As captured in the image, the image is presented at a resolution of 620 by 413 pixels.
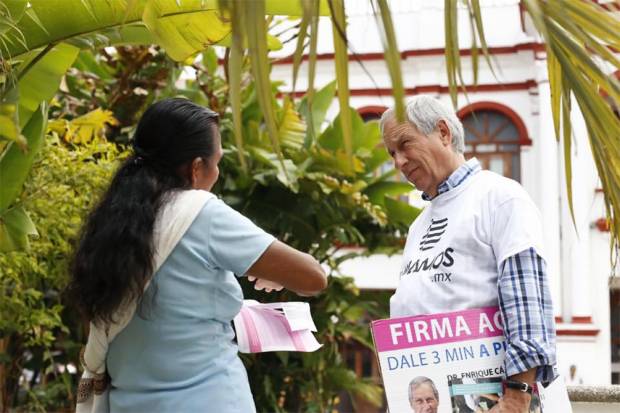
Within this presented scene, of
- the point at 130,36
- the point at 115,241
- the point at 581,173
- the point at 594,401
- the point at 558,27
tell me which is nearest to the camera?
the point at 558,27

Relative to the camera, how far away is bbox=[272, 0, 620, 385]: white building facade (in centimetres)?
1683

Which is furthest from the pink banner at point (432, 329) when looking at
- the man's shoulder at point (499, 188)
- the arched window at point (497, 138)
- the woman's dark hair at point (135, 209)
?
the arched window at point (497, 138)

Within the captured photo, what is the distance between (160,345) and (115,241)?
23cm

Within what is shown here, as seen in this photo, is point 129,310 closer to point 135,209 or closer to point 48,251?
point 135,209

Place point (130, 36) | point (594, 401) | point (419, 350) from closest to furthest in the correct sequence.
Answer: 1. point (419, 350)
2. point (130, 36)
3. point (594, 401)

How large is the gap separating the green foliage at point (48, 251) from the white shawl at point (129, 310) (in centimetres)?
150

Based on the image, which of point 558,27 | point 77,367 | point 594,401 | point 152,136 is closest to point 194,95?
point 77,367

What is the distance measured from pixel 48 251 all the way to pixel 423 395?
3.76 meters

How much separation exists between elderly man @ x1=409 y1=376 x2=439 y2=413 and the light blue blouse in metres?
0.39

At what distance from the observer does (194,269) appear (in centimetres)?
219

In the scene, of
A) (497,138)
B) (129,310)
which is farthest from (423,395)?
(497,138)

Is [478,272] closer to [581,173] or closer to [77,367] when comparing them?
[77,367]

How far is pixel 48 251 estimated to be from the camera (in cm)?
571

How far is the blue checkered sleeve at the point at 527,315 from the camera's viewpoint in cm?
228
